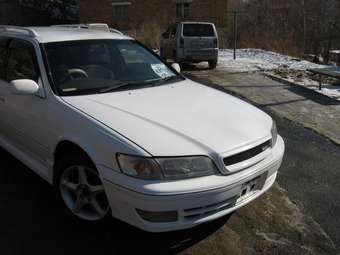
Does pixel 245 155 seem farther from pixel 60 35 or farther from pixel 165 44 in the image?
pixel 165 44

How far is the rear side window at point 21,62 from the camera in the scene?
386 centimetres

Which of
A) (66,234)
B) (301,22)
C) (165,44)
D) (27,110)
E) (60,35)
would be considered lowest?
(66,234)

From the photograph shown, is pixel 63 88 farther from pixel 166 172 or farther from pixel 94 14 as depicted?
pixel 94 14

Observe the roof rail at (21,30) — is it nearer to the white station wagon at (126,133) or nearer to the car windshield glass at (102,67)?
the white station wagon at (126,133)

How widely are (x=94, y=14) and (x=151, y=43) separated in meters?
14.2

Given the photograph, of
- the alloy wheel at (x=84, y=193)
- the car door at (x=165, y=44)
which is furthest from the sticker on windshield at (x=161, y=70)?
the car door at (x=165, y=44)

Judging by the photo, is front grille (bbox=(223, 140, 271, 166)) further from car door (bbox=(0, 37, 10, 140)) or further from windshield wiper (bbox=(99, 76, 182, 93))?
car door (bbox=(0, 37, 10, 140))

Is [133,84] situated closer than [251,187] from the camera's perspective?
No

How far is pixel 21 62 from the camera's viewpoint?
4.11 metres

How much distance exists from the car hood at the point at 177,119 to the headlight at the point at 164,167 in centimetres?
5

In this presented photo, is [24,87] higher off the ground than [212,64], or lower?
higher

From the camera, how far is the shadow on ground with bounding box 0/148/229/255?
3.05m

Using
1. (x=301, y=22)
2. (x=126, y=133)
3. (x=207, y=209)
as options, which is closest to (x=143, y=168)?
(x=126, y=133)

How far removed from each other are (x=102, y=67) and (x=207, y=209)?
1.95 meters
